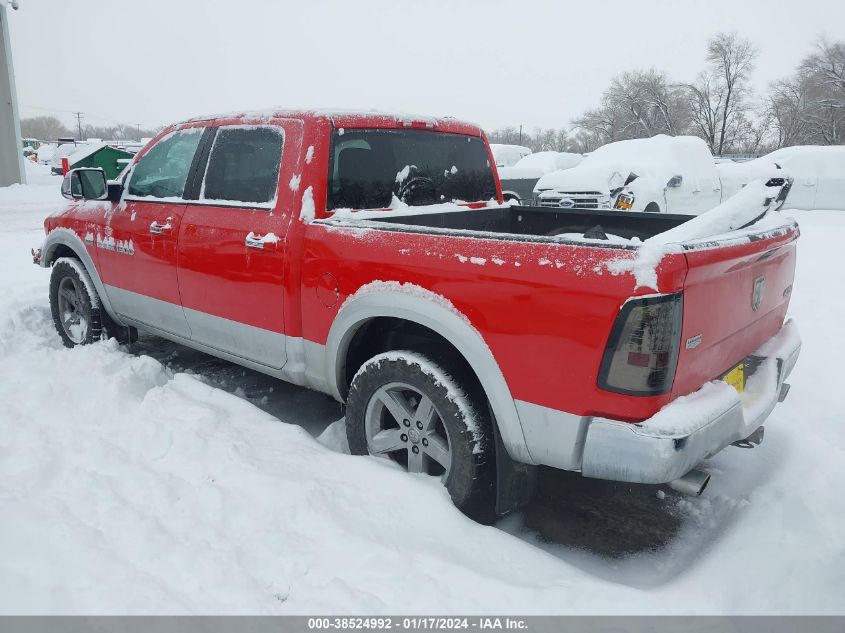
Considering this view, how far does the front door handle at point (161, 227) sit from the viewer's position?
13.3 feet

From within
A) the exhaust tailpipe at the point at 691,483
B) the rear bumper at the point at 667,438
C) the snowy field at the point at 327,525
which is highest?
the rear bumper at the point at 667,438

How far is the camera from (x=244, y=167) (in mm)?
3742

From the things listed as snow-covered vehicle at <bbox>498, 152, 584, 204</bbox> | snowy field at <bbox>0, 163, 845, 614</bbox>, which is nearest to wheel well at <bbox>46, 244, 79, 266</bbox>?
snowy field at <bbox>0, 163, 845, 614</bbox>

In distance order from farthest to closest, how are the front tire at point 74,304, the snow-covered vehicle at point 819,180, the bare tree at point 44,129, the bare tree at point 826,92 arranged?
the bare tree at point 44,129
the bare tree at point 826,92
the snow-covered vehicle at point 819,180
the front tire at point 74,304

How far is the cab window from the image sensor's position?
13.6ft

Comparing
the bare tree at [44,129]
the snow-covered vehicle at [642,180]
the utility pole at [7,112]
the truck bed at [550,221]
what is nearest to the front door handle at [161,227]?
the truck bed at [550,221]

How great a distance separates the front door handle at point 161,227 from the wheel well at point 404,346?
161 cm

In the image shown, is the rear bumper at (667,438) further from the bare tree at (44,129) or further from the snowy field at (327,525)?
the bare tree at (44,129)

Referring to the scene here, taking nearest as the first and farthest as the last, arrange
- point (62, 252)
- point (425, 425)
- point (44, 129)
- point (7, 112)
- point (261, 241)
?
point (425, 425), point (261, 241), point (62, 252), point (7, 112), point (44, 129)

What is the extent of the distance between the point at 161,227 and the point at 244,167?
0.80 m

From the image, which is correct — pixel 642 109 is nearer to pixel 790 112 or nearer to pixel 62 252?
pixel 790 112

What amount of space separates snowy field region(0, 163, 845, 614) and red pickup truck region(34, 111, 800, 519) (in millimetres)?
320

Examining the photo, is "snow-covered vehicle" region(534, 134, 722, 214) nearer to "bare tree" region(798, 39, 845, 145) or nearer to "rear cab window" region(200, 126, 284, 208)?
"rear cab window" region(200, 126, 284, 208)

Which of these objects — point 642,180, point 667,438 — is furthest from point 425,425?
point 642,180
